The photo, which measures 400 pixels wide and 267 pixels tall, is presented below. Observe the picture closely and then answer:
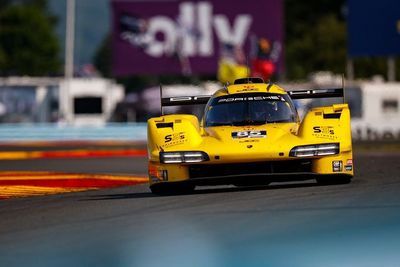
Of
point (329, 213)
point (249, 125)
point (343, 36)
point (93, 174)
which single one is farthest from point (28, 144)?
point (343, 36)

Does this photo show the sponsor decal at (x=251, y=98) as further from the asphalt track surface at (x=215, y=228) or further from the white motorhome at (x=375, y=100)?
the white motorhome at (x=375, y=100)

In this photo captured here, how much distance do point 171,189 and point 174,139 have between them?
71 cm

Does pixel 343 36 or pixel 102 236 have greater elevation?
pixel 343 36

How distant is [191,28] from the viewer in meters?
59.6

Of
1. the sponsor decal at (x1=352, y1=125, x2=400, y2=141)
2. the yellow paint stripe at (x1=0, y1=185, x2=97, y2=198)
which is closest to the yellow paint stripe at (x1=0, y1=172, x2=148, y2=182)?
the yellow paint stripe at (x1=0, y1=185, x2=97, y2=198)

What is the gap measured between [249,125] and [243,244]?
5.75 meters

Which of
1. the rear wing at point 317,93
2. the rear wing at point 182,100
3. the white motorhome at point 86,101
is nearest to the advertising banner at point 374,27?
the white motorhome at point 86,101

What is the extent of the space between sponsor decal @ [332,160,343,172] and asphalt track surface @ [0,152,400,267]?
0.21 metres

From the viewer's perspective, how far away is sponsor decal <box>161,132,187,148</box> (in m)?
14.1

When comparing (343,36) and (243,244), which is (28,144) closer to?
(243,244)

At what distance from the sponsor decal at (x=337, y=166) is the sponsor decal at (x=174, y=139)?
5.68ft

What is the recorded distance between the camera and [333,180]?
47.3ft

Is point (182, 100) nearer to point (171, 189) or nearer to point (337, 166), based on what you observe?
point (171, 189)

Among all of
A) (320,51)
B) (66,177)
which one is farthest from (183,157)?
(320,51)
